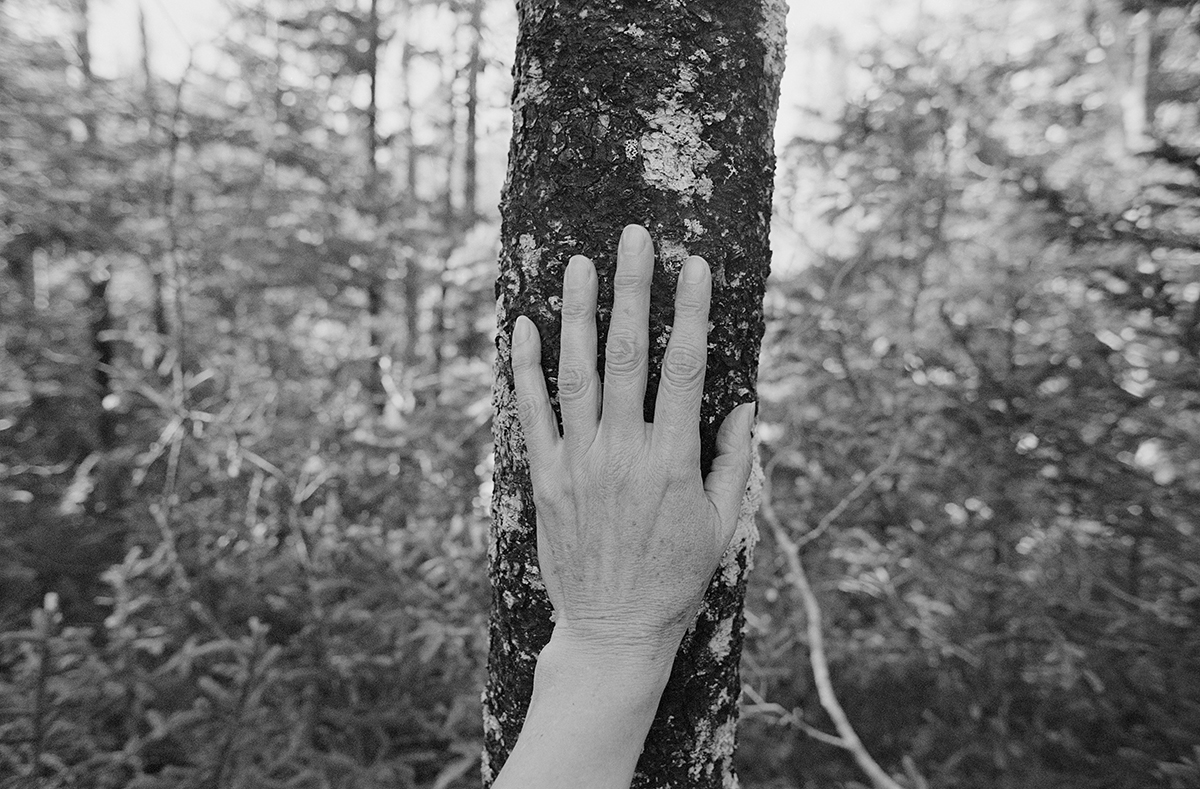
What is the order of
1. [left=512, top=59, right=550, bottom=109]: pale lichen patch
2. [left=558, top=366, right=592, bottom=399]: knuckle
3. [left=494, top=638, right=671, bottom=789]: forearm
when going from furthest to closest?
[left=512, top=59, right=550, bottom=109]: pale lichen patch → [left=558, top=366, right=592, bottom=399]: knuckle → [left=494, top=638, right=671, bottom=789]: forearm

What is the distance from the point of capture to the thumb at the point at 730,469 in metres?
1.05

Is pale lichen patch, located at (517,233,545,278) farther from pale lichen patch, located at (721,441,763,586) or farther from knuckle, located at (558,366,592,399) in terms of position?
pale lichen patch, located at (721,441,763,586)

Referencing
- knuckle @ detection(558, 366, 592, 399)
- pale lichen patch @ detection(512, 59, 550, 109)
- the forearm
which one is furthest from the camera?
pale lichen patch @ detection(512, 59, 550, 109)

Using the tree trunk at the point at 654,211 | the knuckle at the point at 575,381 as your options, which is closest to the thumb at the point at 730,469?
the tree trunk at the point at 654,211

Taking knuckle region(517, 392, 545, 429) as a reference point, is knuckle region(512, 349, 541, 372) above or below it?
above

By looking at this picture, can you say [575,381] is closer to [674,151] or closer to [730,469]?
[730,469]

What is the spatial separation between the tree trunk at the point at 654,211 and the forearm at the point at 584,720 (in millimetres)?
160

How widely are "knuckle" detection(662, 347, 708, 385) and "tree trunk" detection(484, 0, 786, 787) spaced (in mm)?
71

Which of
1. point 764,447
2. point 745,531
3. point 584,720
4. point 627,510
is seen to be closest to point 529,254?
point 627,510

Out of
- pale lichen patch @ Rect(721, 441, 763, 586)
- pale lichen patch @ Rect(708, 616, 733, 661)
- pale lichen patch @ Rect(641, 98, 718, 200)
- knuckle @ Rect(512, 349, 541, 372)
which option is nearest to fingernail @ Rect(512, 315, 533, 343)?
knuckle @ Rect(512, 349, 541, 372)

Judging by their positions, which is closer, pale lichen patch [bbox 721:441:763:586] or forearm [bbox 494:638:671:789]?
forearm [bbox 494:638:671:789]

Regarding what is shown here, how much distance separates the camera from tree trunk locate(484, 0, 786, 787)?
1.04m

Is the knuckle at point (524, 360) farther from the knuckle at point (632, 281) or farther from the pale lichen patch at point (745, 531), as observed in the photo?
the pale lichen patch at point (745, 531)

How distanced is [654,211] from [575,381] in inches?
12.3
